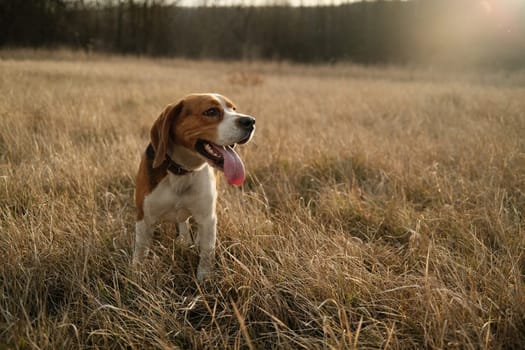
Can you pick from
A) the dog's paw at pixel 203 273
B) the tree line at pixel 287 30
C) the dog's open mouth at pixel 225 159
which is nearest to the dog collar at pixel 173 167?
the dog's open mouth at pixel 225 159

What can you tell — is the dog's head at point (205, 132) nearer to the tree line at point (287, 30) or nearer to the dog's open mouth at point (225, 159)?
the dog's open mouth at point (225, 159)

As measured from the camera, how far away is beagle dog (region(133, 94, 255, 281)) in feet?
7.02

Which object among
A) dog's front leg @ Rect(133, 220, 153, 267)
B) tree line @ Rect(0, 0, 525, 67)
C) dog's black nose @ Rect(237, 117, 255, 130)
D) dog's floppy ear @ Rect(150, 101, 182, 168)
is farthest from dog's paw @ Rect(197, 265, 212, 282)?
tree line @ Rect(0, 0, 525, 67)

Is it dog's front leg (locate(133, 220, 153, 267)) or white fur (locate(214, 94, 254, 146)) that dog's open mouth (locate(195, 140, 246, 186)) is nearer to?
white fur (locate(214, 94, 254, 146))

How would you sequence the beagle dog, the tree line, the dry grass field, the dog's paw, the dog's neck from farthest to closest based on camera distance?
Answer: the tree line < the dog's neck < the beagle dog < the dog's paw < the dry grass field

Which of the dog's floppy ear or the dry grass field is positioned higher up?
the dog's floppy ear

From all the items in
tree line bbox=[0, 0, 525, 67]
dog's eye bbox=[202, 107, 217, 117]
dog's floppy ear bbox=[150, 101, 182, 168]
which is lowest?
dog's floppy ear bbox=[150, 101, 182, 168]

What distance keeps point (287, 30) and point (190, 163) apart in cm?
3693

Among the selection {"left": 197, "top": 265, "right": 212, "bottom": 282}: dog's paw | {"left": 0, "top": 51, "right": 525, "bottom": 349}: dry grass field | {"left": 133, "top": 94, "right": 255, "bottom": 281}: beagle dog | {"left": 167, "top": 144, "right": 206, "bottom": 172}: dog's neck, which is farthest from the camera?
{"left": 167, "top": 144, "right": 206, "bottom": 172}: dog's neck

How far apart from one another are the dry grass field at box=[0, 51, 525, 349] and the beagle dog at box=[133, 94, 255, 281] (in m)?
0.20

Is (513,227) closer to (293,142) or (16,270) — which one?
(293,142)

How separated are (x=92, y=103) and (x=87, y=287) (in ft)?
18.1

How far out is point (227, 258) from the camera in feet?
7.41

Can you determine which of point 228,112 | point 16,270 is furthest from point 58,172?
point 228,112
